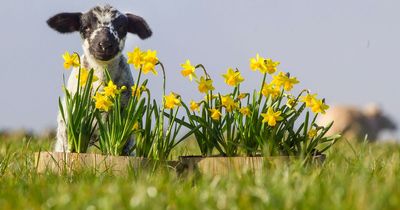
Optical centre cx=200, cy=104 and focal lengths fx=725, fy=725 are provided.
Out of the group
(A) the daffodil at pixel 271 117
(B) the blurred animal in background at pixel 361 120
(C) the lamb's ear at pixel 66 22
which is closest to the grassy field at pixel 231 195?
(A) the daffodil at pixel 271 117

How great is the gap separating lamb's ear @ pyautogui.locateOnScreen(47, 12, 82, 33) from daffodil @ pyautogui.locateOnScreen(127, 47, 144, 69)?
4.87ft

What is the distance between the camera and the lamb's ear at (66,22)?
22.2 ft

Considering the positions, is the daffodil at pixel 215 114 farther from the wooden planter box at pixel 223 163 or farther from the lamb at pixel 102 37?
the lamb at pixel 102 37

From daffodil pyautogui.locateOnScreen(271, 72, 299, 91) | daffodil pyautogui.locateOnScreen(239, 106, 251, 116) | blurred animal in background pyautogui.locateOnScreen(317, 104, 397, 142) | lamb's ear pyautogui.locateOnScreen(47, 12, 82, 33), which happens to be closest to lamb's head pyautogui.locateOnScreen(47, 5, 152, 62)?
lamb's ear pyautogui.locateOnScreen(47, 12, 82, 33)

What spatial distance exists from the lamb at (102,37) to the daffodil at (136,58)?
2.98ft

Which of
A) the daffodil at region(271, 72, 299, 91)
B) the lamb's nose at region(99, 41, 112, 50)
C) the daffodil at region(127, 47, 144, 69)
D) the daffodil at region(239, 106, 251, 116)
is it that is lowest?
the daffodil at region(239, 106, 251, 116)

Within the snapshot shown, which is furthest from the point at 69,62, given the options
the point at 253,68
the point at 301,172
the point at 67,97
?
the point at 301,172

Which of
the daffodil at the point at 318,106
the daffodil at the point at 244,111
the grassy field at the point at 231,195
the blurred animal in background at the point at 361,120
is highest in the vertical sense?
the blurred animal in background at the point at 361,120

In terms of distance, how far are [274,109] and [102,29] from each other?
182cm

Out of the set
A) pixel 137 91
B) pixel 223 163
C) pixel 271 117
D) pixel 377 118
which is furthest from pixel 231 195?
pixel 377 118

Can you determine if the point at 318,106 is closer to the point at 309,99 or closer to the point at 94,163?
the point at 309,99

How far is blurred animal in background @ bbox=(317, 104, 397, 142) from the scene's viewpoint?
54.0ft

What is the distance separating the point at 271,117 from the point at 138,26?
6.73 feet

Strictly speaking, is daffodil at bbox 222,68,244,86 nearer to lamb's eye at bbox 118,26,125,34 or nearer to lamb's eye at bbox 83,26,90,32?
lamb's eye at bbox 118,26,125,34
